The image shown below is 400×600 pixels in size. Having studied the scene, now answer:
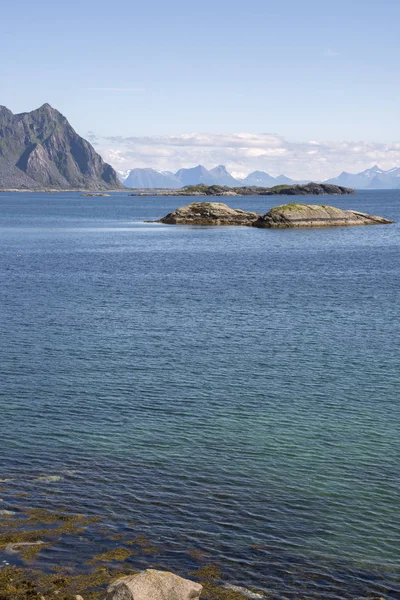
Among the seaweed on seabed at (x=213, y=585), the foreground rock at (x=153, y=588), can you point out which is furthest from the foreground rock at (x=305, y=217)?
the foreground rock at (x=153, y=588)

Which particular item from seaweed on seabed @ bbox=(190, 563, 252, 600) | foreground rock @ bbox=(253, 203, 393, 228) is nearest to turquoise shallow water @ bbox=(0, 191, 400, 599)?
seaweed on seabed @ bbox=(190, 563, 252, 600)

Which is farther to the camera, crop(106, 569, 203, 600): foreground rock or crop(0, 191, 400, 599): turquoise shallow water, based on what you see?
crop(0, 191, 400, 599): turquoise shallow water

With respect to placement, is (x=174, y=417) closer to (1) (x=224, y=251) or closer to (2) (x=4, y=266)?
(2) (x=4, y=266)

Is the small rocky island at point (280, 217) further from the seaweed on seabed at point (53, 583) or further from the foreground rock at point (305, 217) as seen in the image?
the seaweed on seabed at point (53, 583)

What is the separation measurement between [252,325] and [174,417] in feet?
78.5

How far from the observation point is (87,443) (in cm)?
3375

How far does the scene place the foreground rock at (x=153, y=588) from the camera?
1823cm

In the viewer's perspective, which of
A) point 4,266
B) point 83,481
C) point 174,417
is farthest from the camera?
point 4,266

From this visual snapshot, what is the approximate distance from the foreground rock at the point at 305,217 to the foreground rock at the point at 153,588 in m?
158

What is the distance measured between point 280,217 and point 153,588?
16017cm

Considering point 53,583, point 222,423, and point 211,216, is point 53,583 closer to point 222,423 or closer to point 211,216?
point 222,423

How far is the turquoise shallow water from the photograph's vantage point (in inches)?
965

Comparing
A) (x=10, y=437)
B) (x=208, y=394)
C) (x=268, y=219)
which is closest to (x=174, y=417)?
(x=208, y=394)

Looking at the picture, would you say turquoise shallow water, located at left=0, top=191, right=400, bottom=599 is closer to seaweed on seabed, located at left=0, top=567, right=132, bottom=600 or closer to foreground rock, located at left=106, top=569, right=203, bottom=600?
seaweed on seabed, located at left=0, top=567, right=132, bottom=600
